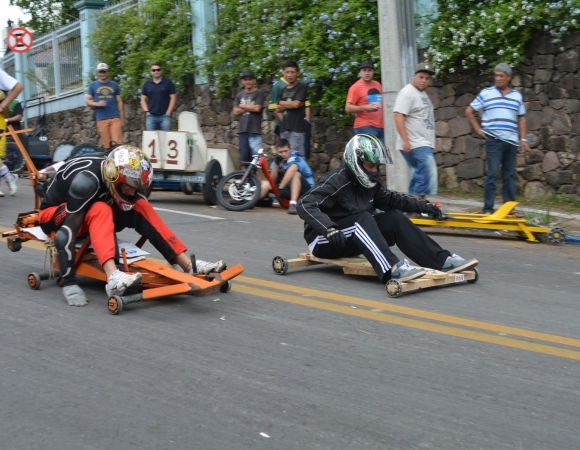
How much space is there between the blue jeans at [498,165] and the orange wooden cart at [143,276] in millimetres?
5298

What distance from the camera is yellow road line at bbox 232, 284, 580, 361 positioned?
228 inches

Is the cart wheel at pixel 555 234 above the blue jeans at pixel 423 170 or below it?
below

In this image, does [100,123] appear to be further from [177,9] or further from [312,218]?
[312,218]

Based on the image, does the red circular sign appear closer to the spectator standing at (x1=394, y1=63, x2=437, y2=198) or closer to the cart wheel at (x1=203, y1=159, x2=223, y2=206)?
the cart wheel at (x1=203, y1=159, x2=223, y2=206)

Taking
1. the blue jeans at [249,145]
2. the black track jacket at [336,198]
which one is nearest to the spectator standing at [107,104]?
the blue jeans at [249,145]

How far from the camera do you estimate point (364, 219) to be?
749 centimetres

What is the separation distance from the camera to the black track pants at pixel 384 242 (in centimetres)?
732

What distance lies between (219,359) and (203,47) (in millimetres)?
14572

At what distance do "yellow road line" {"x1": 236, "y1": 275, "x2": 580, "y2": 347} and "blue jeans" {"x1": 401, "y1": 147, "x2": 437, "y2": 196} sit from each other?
376cm

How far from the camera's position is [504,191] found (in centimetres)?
1160

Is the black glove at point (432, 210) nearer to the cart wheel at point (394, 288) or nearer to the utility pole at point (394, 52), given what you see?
the cart wheel at point (394, 288)

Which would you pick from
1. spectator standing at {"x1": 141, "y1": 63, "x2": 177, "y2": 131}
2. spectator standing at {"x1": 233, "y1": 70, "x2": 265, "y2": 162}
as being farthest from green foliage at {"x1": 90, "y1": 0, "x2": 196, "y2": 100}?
spectator standing at {"x1": 233, "y1": 70, "x2": 265, "y2": 162}

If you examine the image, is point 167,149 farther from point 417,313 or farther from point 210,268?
point 417,313

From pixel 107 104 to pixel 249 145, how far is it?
3.97 metres
